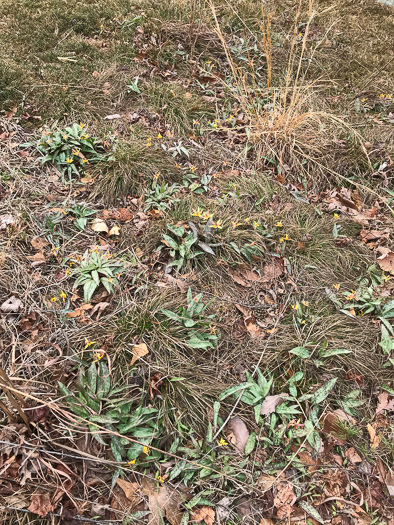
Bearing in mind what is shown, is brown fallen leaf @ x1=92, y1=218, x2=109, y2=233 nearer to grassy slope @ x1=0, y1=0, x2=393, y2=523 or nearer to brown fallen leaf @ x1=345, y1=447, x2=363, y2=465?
grassy slope @ x1=0, y1=0, x2=393, y2=523

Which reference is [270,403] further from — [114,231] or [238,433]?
[114,231]

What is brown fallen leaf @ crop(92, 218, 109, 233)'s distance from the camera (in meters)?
2.43

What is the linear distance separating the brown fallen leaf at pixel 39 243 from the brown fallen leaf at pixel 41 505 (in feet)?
4.34

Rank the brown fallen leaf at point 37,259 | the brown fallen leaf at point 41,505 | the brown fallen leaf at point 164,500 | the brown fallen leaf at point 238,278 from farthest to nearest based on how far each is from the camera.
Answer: the brown fallen leaf at point 238,278, the brown fallen leaf at point 37,259, the brown fallen leaf at point 164,500, the brown fallen leaf at point 41,505

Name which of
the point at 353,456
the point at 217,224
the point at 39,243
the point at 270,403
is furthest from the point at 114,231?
the point at 353,456

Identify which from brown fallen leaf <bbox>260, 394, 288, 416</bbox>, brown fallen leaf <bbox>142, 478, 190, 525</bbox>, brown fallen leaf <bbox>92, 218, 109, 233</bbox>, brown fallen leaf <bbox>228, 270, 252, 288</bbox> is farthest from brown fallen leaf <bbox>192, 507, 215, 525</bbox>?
brown fallen leaf <bbox>92, 218, 109, 233</bbox>

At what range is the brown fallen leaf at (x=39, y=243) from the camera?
228 cm

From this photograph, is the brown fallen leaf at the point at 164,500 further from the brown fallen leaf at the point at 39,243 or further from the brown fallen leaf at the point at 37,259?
the brown fallen leaf at the point at 39,243

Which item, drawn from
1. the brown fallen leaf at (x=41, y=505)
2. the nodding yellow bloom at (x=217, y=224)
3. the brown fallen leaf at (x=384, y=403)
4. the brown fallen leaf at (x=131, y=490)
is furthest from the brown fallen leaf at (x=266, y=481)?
the nodding yellow bloom at (x=217, y=224)

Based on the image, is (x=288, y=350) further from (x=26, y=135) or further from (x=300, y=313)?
(x=26, y=135)

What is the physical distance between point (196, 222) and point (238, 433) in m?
1.32

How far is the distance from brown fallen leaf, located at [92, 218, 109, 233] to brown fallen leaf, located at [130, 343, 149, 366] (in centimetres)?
87

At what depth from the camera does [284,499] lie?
169cm

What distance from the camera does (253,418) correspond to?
191cm
